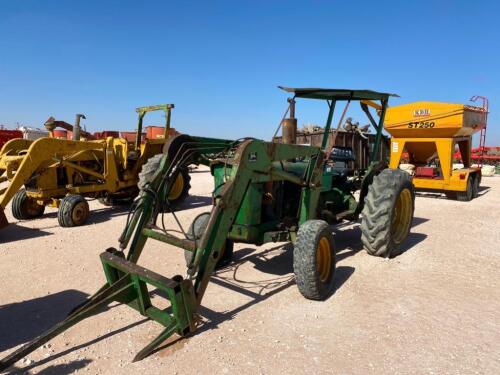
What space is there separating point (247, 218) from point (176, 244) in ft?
3.33

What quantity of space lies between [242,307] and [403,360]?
1.56 m

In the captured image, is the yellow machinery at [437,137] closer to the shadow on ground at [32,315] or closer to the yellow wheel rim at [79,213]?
the yellow wheel rim at [79,213]

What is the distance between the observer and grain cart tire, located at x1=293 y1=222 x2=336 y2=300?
3906 millimetres

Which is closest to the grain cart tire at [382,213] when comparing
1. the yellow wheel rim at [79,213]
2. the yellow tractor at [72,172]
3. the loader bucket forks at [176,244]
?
the loader bucket forks at [176,244]

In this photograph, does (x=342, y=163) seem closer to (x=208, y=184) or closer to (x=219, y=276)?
(x=219, y=276)

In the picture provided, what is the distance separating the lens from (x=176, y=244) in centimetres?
355

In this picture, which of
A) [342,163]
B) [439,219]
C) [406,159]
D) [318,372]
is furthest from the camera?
[406,159]

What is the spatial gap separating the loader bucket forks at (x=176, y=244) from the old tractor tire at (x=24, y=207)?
5152mm

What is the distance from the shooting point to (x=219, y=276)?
4.76m

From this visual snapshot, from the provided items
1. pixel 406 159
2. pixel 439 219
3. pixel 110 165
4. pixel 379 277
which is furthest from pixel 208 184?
pixel 379 277

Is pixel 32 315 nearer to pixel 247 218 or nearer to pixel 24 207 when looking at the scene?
pixel 247 218

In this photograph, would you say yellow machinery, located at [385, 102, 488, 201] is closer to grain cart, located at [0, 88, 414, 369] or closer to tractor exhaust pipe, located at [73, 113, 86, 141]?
grain cart, located at [0, 88, 414, 369]

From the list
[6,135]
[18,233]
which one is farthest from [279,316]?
[6,135]

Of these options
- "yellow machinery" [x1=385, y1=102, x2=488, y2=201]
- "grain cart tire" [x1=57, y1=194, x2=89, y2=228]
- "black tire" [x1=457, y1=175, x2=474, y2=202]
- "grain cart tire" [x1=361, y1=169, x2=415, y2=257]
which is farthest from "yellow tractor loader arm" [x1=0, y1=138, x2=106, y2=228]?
"black tire" [x1=457, y1=175, x2=474, y2=202]
